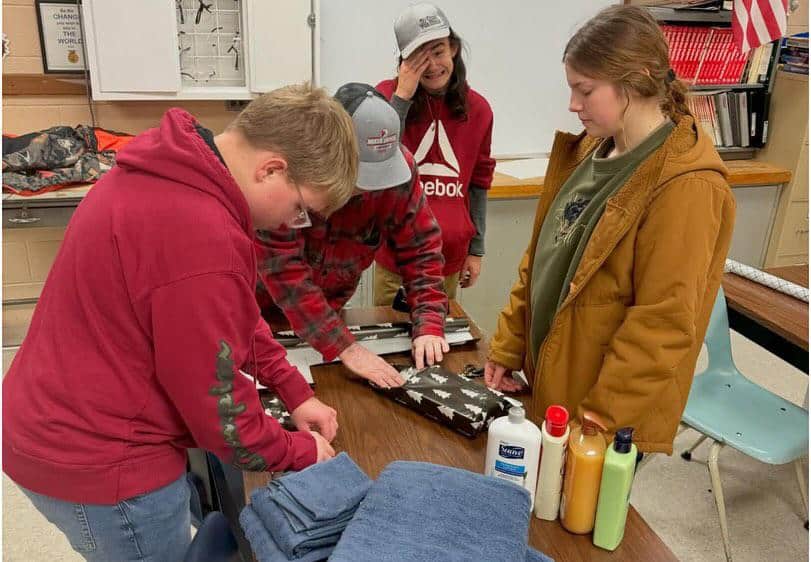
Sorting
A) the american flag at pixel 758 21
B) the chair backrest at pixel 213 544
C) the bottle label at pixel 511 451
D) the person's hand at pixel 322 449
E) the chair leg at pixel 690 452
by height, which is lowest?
the chair leg at pixel 690 452

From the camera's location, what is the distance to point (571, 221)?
1.35 m

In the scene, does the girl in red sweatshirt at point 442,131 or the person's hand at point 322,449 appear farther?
the girl in red sweatshirt at point 442,131

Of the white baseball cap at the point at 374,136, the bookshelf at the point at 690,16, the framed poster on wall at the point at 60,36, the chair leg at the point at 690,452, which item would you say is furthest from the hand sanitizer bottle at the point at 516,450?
the bookshelf at the point at 690,16

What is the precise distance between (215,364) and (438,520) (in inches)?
14.3

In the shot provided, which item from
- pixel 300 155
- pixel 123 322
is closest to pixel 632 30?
pixel 300 155

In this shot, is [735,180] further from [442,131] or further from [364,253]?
[364,253]

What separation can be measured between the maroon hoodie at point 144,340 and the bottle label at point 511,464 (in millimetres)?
325

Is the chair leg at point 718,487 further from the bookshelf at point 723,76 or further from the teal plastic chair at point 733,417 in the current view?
the bookshelf at point 723,76

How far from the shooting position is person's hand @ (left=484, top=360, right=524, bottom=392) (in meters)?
1.40

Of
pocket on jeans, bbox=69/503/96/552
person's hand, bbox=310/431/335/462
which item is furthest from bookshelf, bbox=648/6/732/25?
pocket on jeans, bbox=69/503/96/552

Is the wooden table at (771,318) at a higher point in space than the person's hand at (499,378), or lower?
lower

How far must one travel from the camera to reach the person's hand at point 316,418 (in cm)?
118

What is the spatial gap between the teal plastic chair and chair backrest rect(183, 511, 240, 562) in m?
1.35

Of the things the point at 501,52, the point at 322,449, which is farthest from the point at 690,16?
the point at 322,449
